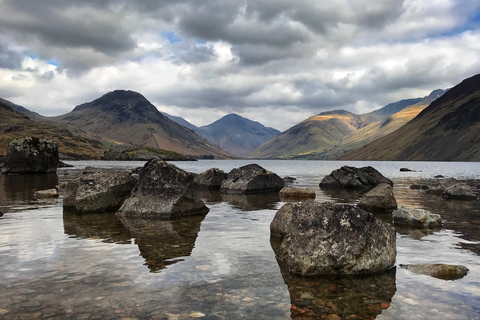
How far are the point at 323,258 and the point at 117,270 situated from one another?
636 centimetres

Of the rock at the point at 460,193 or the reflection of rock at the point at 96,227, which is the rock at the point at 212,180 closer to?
the reflection of rock at the point at 96,227

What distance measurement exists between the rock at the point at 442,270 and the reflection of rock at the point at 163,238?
7845 millimetres

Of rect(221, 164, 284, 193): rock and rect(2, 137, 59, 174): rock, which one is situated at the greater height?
rect(2, 137, 59, 174): rock

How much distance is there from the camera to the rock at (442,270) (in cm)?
1041

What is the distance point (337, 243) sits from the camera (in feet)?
36.3

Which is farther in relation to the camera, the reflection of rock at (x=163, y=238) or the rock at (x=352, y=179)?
the rock at (x=352, y=179)

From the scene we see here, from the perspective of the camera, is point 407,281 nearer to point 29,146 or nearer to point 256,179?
point 256,179

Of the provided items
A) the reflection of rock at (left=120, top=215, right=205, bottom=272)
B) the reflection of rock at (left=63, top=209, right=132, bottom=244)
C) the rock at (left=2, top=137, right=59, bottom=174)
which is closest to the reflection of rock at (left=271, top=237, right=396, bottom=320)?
the reflection of rock at (left=120, top=215, right=205, bottom=272)

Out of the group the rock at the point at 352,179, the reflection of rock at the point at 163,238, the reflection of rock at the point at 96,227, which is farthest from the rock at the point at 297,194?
the reflection of rock at the point at 96,227

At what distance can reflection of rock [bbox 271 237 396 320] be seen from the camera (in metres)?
7.93

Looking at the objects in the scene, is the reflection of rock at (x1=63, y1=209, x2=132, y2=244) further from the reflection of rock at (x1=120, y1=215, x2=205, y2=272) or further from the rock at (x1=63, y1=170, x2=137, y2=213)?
the rock at (x1=63, y1=170, x2=137, y2=213)

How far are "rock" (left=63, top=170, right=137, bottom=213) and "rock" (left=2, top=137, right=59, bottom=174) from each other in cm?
5343

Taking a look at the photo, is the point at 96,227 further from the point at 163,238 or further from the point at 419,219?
the point at 419,219

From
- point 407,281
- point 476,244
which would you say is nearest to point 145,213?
point 407,281
